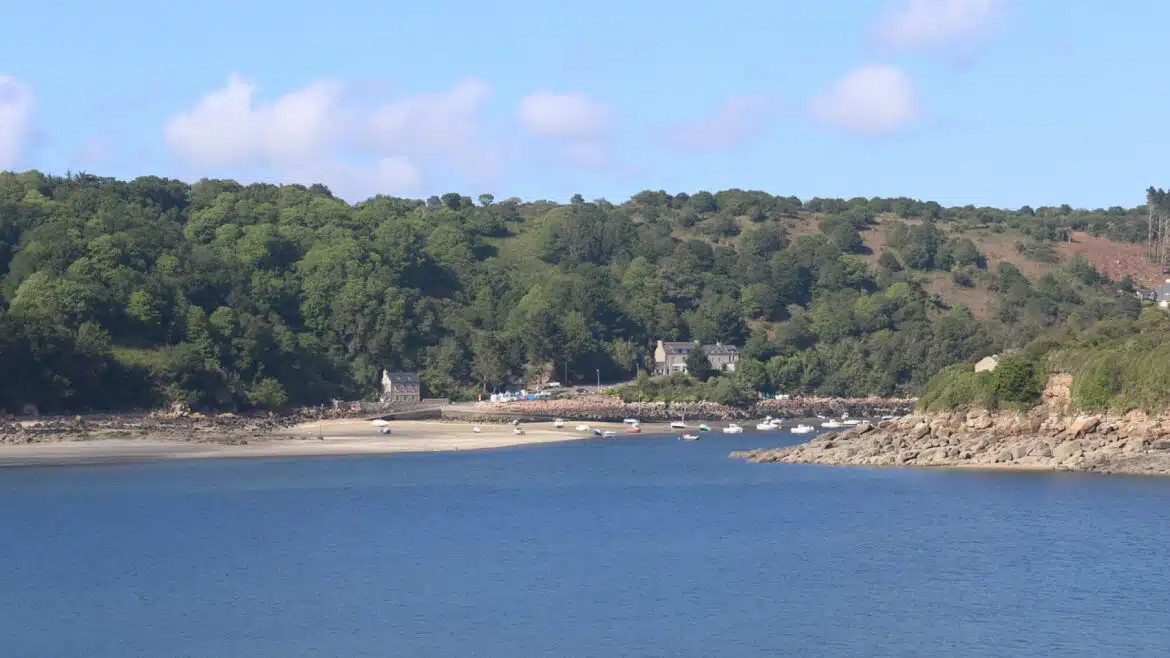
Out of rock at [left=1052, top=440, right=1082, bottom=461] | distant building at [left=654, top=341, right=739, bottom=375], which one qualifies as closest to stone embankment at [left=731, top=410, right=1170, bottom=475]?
rock at [left=1052, top=440, right=1082, bottom=461]

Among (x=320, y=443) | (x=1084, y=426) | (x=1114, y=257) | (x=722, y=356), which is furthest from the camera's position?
(x=1114, y=257)

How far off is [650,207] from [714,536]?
134m

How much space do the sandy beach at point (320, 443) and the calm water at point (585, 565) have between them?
5757mm

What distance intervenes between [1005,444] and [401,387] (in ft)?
185

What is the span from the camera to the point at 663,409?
3799 inches

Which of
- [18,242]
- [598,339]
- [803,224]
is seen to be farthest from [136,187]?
[803,224]

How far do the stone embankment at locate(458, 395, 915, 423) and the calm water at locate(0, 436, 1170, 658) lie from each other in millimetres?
37730

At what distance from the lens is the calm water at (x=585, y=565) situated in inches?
1011

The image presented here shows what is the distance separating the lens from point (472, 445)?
230ft

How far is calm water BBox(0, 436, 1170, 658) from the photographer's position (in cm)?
2569

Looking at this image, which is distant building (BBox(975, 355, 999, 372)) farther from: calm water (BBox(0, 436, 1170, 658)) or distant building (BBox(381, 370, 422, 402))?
distant building (BBox(381, 370, 422, 402))

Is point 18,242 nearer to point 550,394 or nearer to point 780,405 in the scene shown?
point 550,394

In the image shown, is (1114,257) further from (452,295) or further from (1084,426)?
(1084,426)

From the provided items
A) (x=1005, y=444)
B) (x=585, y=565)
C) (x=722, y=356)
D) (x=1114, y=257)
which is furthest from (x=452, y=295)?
(x=585, y=565)
